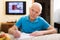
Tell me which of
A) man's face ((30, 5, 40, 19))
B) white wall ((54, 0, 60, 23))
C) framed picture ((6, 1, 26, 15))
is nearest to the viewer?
man's face ((30, 5, 40, 19))

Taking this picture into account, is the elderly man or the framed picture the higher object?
the framed picture

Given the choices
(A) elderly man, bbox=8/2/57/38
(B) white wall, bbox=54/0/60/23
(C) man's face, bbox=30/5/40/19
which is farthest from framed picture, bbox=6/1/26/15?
(C) man's face, bbox=30/5/40/19

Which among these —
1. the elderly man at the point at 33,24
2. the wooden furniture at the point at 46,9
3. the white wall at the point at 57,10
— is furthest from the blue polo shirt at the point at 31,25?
the wooden furniture at the point at 46,9

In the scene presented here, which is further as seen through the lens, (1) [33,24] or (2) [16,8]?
(2) [16,8]

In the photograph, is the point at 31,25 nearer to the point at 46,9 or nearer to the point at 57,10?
the point at 57,10

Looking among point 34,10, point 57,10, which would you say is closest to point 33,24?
point 34,10

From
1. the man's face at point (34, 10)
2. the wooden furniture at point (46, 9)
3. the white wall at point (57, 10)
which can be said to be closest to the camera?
the man's face at point (34, 10)

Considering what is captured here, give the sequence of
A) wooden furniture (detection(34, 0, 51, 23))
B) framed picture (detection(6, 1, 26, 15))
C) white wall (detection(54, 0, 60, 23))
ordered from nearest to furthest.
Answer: white wall (detection(54, 0, 60, 23))
wooden furniture (detection(34, 0, 51, 23))
framed picture (detection(6, 1, 26, 15))

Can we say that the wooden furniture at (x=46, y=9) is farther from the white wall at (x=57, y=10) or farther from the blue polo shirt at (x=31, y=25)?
Answer: the blue polo shirt at (x=31, y=25)

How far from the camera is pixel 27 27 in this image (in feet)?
5.98

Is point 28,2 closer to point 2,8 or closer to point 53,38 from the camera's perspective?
point 2,8

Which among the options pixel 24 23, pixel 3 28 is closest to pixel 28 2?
pixel 3 28

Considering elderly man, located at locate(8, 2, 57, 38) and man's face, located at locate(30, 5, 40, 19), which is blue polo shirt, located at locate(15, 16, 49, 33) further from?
man's face, located at locate(30, 5, 40, 19)

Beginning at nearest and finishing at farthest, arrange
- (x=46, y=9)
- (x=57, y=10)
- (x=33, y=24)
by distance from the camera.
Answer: (x=33, y=24) → (x=57, y=10) → (x=46, y=9)
